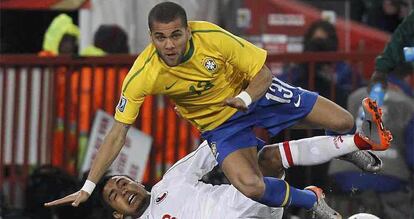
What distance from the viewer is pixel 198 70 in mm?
11977

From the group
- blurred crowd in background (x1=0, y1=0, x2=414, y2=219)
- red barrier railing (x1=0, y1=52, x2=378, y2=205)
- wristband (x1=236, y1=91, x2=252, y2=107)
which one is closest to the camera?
wristband (x1=236, y1=91, x2=252, y2=107)

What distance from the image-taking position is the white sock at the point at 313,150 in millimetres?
12516

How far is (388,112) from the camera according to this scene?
14289 mm

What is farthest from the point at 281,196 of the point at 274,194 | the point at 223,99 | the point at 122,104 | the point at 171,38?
the point at 171,38

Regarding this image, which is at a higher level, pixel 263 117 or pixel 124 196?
pixel 263 117

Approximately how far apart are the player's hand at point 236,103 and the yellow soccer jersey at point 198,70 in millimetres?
457

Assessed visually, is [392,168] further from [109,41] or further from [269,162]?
[109,41]

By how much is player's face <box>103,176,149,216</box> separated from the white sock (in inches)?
42.5

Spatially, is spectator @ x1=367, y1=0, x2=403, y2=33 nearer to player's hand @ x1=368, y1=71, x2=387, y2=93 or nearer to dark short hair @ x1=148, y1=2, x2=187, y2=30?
player's hand @ x1=368, y1=71, x2=387, y2=93

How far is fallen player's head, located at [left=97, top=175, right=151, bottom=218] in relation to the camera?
41.1 feet

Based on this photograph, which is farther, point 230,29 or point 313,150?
point 230,29

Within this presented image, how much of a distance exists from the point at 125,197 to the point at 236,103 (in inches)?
57.6

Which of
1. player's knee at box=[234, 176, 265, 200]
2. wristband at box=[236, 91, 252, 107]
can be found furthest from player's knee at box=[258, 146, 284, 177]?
wristband at box=[236, 91, 252, 107]

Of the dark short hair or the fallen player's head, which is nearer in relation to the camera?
the dark short hair
